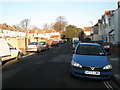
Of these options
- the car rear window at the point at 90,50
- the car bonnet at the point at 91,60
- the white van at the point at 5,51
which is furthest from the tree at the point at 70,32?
the car bonnet at the point at 91,60

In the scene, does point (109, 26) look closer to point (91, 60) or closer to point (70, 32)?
point (91, 60)

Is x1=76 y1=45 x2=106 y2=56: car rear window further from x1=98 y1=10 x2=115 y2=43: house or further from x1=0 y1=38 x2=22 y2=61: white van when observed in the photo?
x1=98 y1=10 x2=115 y2=43: house

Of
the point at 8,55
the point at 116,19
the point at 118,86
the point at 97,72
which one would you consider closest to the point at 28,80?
the point at 97,72

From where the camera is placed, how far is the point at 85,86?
20.0 ft

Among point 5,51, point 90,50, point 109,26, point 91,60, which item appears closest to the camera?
point 91,60

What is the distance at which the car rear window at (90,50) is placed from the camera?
801cm

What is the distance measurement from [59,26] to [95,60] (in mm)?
90889

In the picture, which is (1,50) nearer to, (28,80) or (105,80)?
(28,80)

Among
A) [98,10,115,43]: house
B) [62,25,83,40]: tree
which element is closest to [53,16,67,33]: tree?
[62,25,83,40]: tree

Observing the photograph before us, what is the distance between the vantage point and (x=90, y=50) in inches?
326

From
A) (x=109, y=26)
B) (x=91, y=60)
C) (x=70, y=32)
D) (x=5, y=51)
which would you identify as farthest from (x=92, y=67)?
(x=70, y=32)

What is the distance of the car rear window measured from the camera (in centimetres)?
801

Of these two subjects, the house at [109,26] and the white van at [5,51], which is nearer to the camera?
the white van at [5,51]

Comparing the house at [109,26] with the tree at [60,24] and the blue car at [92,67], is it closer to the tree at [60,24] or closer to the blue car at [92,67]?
the blue car at [92,67]
